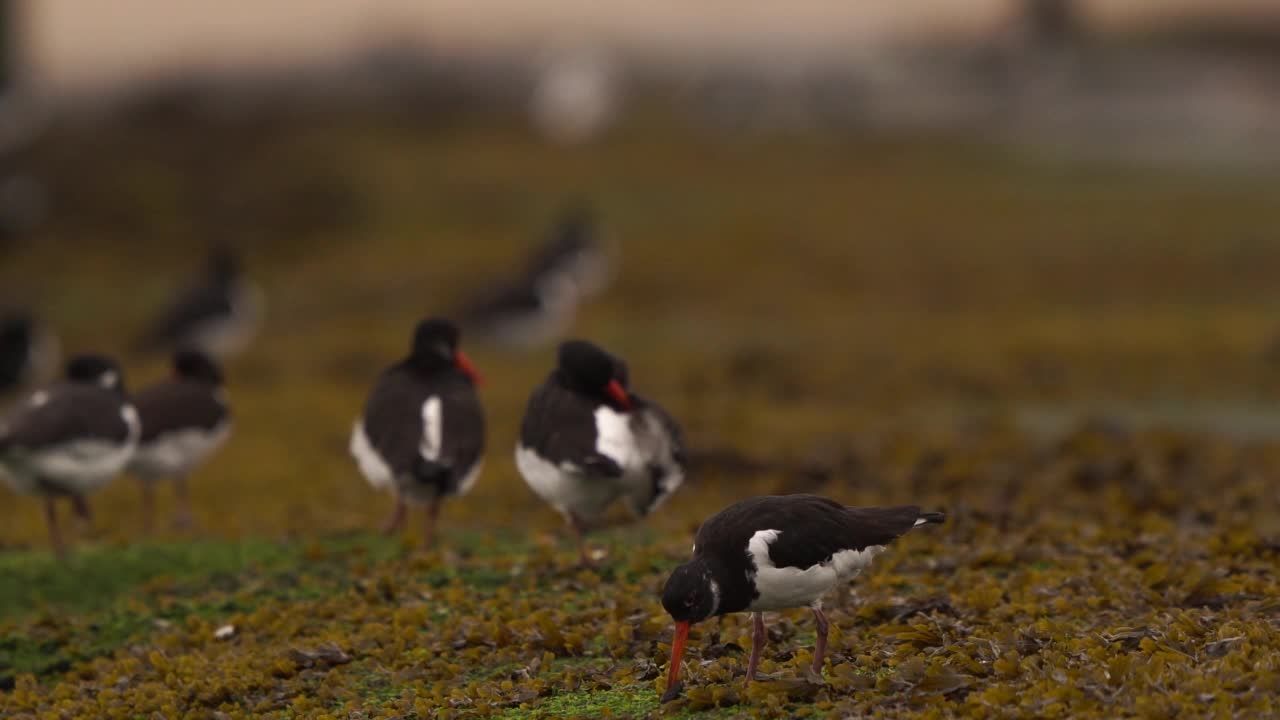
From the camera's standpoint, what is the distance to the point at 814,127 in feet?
220

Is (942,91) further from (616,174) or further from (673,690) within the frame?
(673,690)

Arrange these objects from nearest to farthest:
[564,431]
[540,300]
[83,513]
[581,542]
Result: [564,431]
[581,542]
[83,513]
[540,300]

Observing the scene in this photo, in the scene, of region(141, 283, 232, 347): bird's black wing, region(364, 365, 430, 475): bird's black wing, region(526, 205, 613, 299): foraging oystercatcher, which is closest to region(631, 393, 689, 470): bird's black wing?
region(364, 365, 430, 475): bird's black wing

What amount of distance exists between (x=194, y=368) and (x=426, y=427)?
16.9 ft

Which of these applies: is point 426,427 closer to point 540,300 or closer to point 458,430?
point 458,430

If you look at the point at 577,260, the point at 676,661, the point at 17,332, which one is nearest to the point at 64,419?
the point at 676,661

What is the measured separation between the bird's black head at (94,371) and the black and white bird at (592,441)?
17.3 ft

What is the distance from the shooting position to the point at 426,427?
14641mm

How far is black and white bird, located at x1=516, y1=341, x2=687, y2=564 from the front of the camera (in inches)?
525

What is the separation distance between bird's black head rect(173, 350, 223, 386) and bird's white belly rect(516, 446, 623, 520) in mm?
6101

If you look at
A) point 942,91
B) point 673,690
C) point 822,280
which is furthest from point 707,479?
point 942,91

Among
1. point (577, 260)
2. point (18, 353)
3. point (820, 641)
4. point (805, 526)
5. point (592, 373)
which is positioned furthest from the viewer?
point (577, 260)

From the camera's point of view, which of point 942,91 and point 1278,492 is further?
point 942,91

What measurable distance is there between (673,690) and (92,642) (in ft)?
19.2
